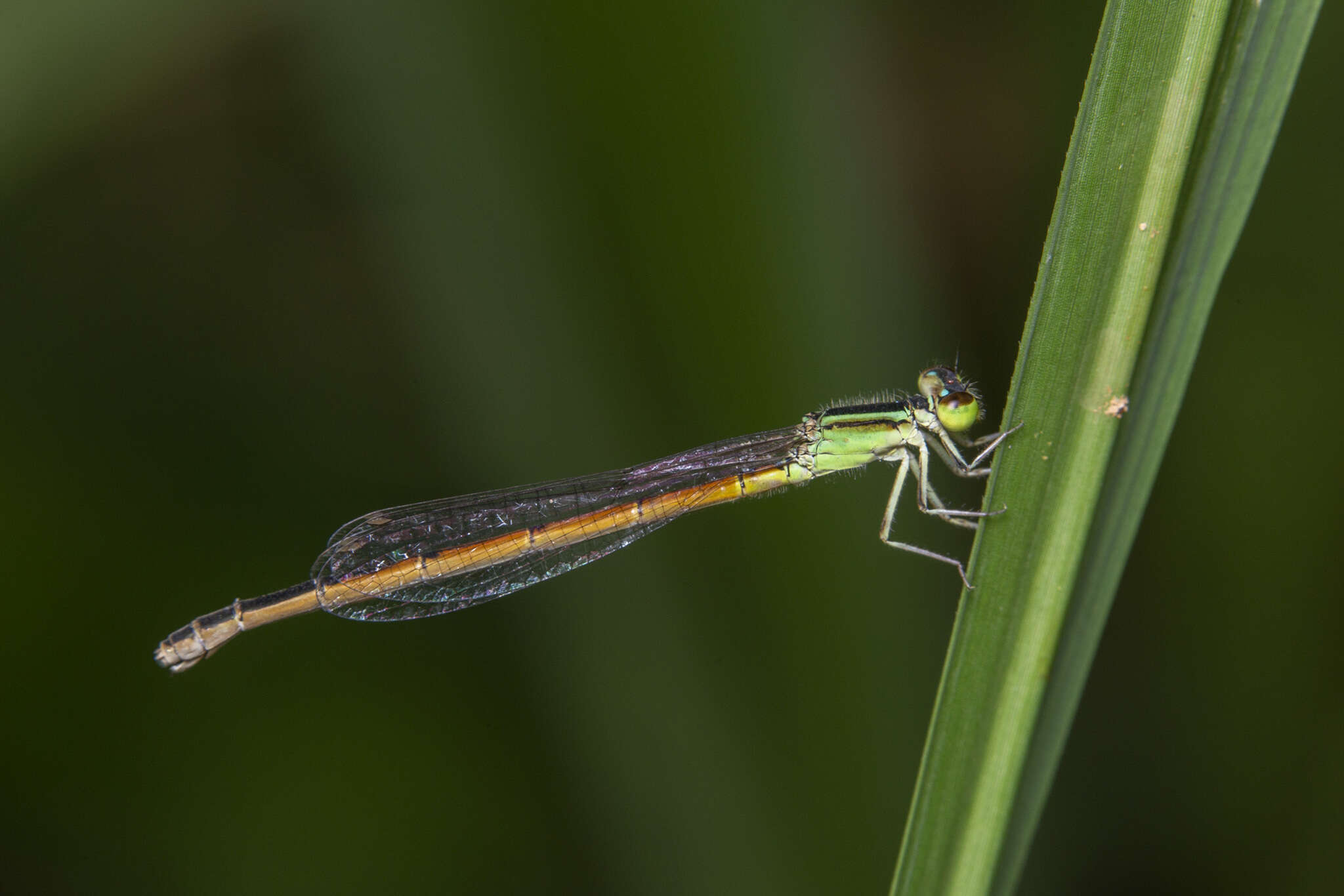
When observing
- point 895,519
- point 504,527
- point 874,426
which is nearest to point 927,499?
point 895,519

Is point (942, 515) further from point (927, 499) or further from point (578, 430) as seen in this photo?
point (578, 430)

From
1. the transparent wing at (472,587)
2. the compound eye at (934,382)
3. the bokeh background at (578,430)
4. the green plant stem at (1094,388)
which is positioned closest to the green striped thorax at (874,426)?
the compound eye at (934,382)

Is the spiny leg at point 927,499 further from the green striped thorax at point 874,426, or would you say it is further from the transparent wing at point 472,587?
the transparent wing at point 472,587

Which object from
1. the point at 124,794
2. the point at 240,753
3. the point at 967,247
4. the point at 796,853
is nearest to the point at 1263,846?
the point at 796,853

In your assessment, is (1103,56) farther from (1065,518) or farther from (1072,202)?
(1065,518)

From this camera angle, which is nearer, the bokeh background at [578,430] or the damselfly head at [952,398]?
the bokeh background at [578,430]

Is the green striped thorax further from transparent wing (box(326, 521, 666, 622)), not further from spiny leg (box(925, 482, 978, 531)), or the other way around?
transparent wing (box(326, 521, 666, 622))

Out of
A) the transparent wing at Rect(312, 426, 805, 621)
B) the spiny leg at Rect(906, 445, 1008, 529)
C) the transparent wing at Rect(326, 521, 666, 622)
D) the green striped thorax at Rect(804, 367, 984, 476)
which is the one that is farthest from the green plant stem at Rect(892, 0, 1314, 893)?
the transparent wing at Rect(326, 521, 666, 622)
